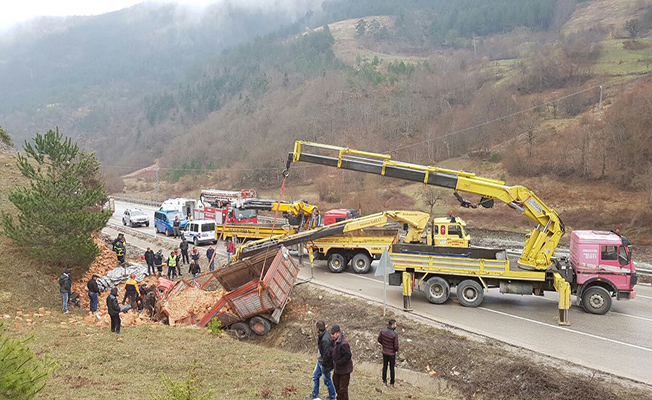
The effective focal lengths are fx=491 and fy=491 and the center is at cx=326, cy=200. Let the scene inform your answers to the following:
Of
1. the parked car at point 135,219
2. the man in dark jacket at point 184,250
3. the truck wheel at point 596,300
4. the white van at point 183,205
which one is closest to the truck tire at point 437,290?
the truck wheel at point 596,300

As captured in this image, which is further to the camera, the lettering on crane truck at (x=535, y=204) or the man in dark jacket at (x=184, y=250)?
the man in dark jacket at (x=184, y=250)

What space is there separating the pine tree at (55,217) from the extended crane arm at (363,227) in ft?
20.8

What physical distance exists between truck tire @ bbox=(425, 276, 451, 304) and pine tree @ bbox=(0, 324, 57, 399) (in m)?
13.4

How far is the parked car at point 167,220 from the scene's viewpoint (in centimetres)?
3664

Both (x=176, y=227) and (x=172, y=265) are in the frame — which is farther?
(x=176, y=227)

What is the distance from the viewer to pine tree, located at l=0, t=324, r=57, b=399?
4.88 m

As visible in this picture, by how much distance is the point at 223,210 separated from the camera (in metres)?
32.1

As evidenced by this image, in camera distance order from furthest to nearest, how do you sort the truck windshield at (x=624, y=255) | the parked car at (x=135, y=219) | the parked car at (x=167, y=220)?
the parked car at (x=135, y=219) → the parked car at (x=167, y=220) → the truck windshield at (x=624, y=255)

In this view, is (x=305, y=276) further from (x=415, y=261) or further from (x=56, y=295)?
(x=56, y=295)

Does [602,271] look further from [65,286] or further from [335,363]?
[65,286]

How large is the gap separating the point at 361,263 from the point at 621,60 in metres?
72.4

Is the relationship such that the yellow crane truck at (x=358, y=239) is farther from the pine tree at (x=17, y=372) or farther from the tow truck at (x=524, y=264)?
the pine tree at (x=17, y=372)

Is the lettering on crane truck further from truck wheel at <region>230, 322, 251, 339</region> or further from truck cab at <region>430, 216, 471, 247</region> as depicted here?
truck wheel at <region>230, 322, 251, 339</region>

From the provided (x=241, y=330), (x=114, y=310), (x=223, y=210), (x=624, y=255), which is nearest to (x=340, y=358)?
(x=114, y=310)
